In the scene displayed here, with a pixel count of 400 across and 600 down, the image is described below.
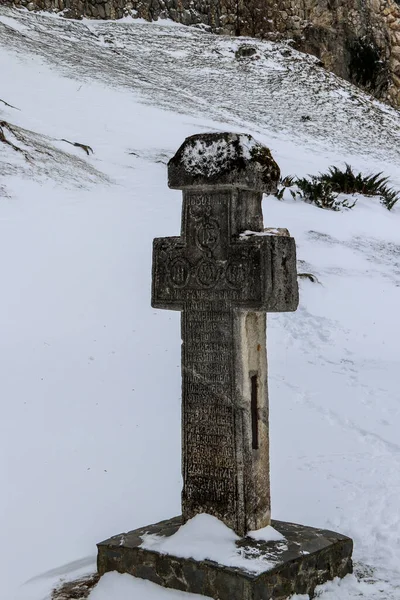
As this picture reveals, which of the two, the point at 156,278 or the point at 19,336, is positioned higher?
the point at 156,278

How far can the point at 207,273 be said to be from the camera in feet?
13.8

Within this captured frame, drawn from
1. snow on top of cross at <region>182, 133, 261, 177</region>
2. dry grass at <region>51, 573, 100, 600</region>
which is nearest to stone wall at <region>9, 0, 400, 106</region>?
snow on top of cross at <region>182, 133, 261, 177</region>

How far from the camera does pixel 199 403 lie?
13.8 feet

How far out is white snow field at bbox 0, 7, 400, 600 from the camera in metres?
4.66

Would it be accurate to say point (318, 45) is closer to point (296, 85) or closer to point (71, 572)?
point (296, 85)

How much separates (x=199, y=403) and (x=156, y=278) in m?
0.65

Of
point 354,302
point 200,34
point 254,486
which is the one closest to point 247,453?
point 254,486

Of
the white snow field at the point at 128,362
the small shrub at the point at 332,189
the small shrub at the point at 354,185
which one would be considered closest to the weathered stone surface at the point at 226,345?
the white snow field at the point at 128,362

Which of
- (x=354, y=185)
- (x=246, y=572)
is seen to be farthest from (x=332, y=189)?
(x=246, y=572)

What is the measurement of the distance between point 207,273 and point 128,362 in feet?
9.21

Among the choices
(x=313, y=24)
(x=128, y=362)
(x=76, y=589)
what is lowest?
(x=76, y=589)

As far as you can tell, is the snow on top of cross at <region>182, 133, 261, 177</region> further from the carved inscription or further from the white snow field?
the white snow field

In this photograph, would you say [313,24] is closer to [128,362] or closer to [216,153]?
[128,362]

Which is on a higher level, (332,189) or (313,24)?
(313,24)
